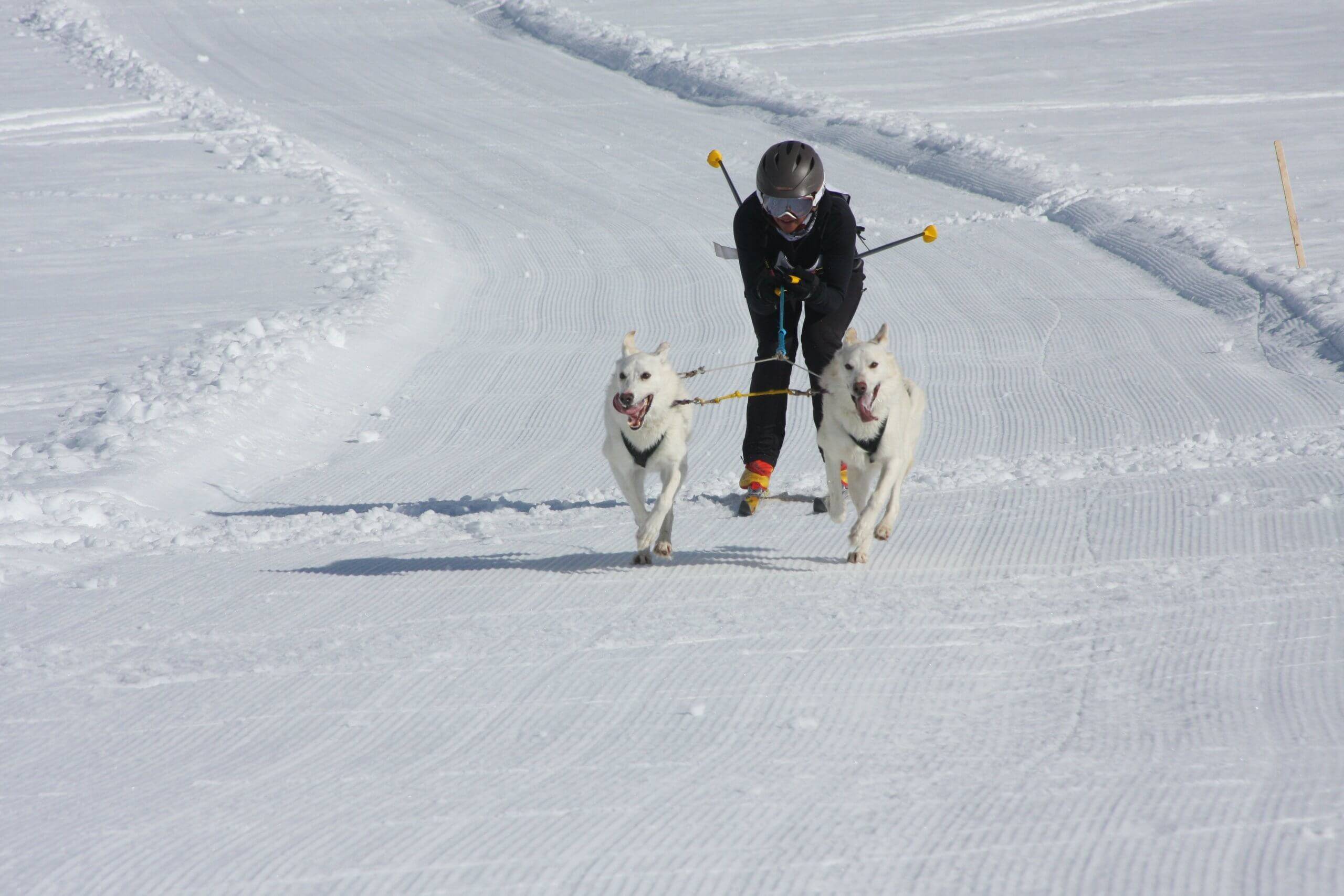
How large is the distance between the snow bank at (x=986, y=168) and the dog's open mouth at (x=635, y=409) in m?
4.81

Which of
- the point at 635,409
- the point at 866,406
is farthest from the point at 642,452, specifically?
the point at 866,406

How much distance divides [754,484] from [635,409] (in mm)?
1081

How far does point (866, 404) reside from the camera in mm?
4398

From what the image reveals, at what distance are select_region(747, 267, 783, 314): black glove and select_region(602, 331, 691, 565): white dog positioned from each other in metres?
0.74

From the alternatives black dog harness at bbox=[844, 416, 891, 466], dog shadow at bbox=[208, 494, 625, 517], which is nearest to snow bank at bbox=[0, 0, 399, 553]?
dog shadow at bbox=[208, 494, 625, 517]

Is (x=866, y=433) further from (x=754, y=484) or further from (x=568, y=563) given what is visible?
(x=568, y=563)

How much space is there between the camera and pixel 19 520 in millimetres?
5422

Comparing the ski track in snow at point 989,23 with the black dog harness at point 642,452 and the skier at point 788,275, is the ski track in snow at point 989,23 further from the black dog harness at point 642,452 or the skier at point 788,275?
the black dog harness at point 642,452

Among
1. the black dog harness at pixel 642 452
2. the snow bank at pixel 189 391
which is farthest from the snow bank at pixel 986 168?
the snow bank at pixel 189 391

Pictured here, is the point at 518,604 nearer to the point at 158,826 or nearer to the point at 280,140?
the point at 158,826

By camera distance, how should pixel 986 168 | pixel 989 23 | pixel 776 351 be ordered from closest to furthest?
1. pixel 776 351
2. pixel 986 168
3. pixel 989 23

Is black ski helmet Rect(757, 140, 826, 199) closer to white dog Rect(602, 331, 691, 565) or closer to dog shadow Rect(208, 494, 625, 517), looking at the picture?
white dog Rect(602, 331, 691, 565)

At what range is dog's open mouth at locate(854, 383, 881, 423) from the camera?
4.39 m

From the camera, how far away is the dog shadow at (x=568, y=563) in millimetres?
4551
